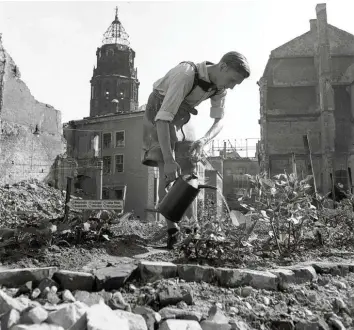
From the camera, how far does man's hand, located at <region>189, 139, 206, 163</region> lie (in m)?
3.08

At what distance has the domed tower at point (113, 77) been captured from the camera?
44.8m

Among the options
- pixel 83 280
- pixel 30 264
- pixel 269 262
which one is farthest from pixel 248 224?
pixel 30 264

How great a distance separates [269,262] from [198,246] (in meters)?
0.58

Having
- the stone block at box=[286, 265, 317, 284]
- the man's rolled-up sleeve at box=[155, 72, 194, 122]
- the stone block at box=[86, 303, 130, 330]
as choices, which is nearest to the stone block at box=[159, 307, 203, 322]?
the stone block at box=[86, 303, 130, 330]

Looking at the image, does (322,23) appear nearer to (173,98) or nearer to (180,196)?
(173,98)

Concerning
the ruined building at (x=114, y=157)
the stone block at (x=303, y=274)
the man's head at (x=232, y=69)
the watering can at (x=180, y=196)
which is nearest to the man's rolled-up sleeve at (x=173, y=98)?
the man's head at (x=232, y=69)

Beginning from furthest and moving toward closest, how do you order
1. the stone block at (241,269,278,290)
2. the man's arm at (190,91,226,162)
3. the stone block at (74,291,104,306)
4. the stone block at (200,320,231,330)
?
the man's arm at (190,91,226,162) < the stone block at (241,269,278,290) < the stone block at (74,291,104,306) < the stone block at (200,320,231,330)

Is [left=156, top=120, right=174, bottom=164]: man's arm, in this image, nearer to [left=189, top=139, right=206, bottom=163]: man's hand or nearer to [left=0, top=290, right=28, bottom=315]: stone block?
[left=189, top=139, right=206, bottom=163]: man's hand

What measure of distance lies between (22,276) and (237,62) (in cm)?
219

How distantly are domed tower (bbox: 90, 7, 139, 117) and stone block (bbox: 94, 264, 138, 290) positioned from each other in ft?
143

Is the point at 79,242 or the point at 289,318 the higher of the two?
the point at 79,242

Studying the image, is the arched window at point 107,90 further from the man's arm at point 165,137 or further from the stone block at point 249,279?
the stone block at point 249,279

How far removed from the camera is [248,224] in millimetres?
2830

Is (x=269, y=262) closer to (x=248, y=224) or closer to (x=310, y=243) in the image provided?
(x=248, y=224)
